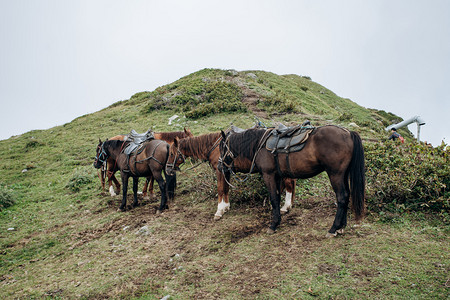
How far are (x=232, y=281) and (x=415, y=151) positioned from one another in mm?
4797

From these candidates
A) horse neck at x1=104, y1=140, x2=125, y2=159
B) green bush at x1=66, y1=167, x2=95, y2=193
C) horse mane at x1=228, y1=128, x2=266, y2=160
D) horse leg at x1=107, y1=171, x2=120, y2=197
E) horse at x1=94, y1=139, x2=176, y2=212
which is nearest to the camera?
horse mane at x1=228, y1=128, x2=266, y2=160

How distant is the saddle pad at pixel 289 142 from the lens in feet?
15.6

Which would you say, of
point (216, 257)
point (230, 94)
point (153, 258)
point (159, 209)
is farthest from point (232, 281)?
point (230, 94)

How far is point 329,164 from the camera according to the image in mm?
4457

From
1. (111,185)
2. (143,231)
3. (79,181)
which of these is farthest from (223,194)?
(79,181)

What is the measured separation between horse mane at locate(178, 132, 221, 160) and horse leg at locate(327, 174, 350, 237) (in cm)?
319

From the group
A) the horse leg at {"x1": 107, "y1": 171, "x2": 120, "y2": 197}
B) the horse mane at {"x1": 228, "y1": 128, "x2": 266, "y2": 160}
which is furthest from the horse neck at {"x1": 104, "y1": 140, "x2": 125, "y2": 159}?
the horse mane at {"x1": 228, "y1": 128, "x2": 266, "y2": 160}

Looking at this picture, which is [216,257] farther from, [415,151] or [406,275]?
[415,151]

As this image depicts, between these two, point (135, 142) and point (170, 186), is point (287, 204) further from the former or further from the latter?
point (135, 142)

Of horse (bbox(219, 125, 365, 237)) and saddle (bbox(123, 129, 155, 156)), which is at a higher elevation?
saddle (bbox(123, 129, 155, 156))

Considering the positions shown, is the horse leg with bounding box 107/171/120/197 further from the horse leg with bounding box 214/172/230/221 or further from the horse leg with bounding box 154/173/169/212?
the horse leg with bounding box 214/172/230/221

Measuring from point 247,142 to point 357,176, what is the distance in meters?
2.28

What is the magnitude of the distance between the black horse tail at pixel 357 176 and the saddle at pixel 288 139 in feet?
2.65

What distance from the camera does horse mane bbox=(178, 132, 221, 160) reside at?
6773mm
